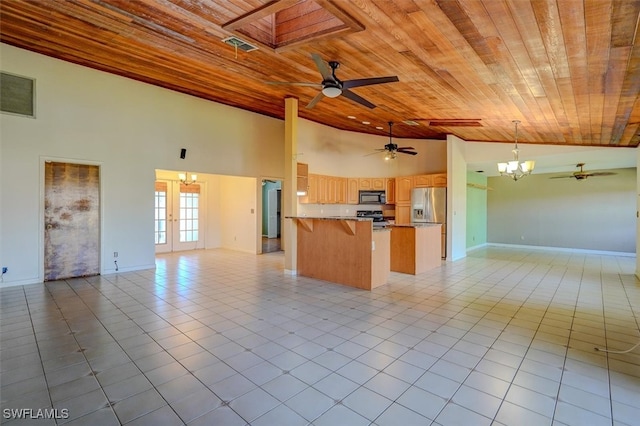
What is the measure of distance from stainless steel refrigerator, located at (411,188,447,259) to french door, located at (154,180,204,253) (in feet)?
20.7

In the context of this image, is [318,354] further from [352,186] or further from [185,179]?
[185,179]

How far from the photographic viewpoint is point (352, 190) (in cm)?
944

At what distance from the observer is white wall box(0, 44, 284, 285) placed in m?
4.92

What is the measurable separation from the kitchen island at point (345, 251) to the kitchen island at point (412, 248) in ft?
3.13

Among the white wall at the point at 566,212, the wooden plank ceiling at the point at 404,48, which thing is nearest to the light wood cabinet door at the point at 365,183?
the wooden plank ceiling at the point at 404,48

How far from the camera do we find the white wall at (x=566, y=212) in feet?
29.8

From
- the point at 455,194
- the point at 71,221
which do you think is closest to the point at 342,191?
the point at 455,194

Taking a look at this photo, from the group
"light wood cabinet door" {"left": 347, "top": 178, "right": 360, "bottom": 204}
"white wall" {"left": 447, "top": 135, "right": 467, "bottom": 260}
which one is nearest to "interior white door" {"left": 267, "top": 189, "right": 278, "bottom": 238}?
"light wood cabinet door" {"left": 347, "top": 178, "right": 360, "bottom": 204}

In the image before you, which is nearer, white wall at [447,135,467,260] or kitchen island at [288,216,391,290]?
kitchen island at [288,216,391,290]

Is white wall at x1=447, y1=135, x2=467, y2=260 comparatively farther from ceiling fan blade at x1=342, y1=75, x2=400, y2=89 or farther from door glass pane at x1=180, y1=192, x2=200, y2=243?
door glass pane at x1=180, y1=192, x2=200, y2=243

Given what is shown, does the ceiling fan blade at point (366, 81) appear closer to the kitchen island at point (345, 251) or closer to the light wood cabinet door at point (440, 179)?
the kitchen island at point (345, 251)

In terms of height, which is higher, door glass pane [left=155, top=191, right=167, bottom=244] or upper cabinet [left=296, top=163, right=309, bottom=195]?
upper cabinet [left=296, top=163, right=309, bottom=195]

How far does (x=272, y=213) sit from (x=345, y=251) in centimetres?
660

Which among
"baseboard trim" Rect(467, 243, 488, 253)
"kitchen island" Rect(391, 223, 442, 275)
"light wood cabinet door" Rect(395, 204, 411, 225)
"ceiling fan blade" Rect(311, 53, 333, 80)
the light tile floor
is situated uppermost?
"ceiling fan blade" Rect(311, 53, 333, 80)
